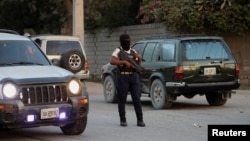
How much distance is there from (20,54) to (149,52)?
556 cm

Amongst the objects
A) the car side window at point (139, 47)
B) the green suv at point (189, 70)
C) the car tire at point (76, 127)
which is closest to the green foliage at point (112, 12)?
the car side window at point (139, 47)

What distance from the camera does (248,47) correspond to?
23688mm

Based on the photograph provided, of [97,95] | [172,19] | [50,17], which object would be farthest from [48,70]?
[50,17]

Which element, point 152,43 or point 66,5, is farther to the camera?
point 66,5

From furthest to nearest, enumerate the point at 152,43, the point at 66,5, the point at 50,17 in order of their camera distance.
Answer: the point at 50,17
the point at 66,5
the point at 152,43

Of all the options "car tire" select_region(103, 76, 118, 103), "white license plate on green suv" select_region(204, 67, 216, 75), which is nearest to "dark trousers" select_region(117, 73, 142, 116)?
"white license plate on green suv" select_region(204, 67, 216, 75)

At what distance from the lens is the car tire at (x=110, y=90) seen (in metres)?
17.4

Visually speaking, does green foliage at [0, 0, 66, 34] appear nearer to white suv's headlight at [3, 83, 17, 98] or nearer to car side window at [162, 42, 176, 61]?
car side window at [162, 42, 176, 61]

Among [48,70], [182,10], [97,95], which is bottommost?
[97,95]

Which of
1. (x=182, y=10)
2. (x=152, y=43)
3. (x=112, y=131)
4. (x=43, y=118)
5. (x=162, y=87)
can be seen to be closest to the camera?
(x=43, y=118)

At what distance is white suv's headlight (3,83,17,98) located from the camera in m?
9.62

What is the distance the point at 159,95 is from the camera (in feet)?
50.0

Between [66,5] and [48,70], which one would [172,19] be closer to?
[66,5]

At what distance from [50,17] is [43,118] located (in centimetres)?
2737
